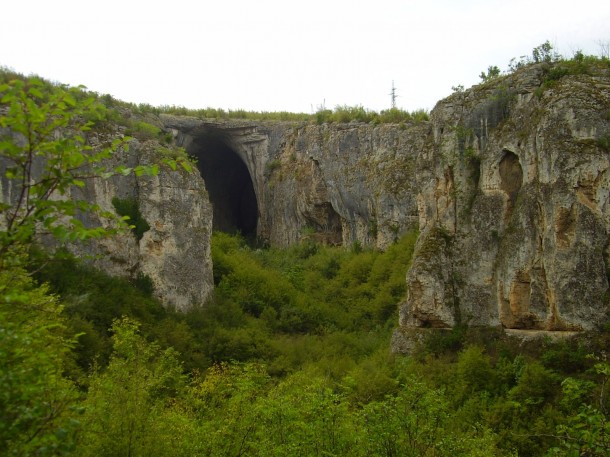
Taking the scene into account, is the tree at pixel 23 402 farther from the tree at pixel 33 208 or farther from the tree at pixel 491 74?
the tree at pixel 491 74

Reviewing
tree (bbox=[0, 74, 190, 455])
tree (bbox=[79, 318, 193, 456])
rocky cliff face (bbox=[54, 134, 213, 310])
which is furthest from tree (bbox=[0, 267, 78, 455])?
rocky cliff face (bbox=[54, 134, 213, 310])

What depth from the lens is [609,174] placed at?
2081 centimetres

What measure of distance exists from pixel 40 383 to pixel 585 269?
1871 centimetres

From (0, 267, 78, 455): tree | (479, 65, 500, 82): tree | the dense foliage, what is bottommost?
the dense foliage

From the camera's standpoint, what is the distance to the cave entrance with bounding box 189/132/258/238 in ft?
153

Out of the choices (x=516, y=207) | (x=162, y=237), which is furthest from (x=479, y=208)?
(x=162, y=237)

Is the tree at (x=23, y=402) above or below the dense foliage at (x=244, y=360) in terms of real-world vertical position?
above

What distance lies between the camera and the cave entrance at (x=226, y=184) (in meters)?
46.8

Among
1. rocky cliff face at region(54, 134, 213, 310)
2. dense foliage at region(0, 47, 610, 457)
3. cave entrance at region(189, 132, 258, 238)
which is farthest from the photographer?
cave entrance at region(189, 132, 258, 238)

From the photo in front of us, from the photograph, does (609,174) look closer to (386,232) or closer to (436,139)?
(436,139)

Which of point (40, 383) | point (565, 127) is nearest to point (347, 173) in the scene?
point (565, 127)

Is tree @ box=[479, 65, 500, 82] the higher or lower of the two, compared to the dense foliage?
higher

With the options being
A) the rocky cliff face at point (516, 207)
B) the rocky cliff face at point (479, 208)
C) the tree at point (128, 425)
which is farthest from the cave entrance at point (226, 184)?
the tree at point (128, 425)

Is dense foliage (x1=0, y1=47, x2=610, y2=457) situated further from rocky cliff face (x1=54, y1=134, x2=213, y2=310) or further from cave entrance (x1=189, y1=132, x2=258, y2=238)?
cave entrance (x1=189, y1=132, x2=258, y2=238)
